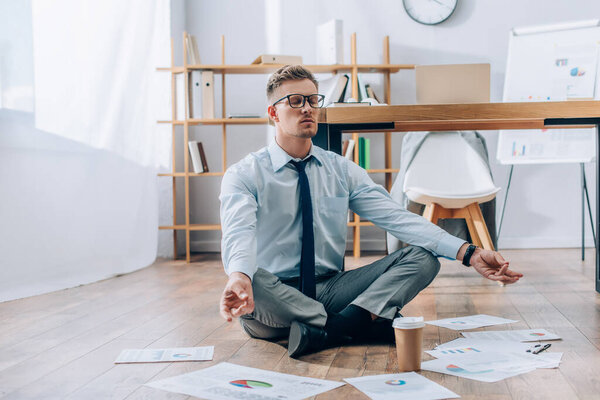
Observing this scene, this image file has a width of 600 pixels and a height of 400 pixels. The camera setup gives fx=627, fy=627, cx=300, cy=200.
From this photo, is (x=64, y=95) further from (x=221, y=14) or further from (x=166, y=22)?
(x=221, y=14)

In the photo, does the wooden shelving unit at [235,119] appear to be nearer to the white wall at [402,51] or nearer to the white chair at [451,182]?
the white wall at [402,51]

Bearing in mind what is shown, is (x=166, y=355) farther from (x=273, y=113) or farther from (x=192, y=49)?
(x=192, y=49)

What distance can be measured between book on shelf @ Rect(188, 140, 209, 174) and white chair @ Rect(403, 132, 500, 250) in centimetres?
148

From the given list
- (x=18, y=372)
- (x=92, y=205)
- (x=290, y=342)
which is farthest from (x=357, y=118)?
(x=92, y=205)

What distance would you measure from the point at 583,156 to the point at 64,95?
119 inches

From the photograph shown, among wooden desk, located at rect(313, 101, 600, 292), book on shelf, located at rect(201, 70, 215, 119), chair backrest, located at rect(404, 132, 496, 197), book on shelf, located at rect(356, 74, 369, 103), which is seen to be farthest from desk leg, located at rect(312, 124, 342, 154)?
book on shelf, located at rect(201, 70, 215, 119)

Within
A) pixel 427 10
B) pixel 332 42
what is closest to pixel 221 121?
pixel 332 42

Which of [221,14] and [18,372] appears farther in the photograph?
[221,14]

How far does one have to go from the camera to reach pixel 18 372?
1.53 metres

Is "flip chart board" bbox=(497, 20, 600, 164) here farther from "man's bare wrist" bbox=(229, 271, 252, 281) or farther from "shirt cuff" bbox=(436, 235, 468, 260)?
"man's bare wrist" bbox=(229, 271, 252, 281)

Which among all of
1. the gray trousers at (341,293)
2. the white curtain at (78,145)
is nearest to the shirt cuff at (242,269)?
the gray trousers at (341,293)

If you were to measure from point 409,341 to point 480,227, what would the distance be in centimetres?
172

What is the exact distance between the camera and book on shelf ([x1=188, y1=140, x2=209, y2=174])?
416 centimetres

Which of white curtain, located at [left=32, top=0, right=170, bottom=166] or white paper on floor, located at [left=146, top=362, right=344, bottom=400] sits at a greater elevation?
white curtain, located at [left=32, top=0, right=170, bottom=166]
